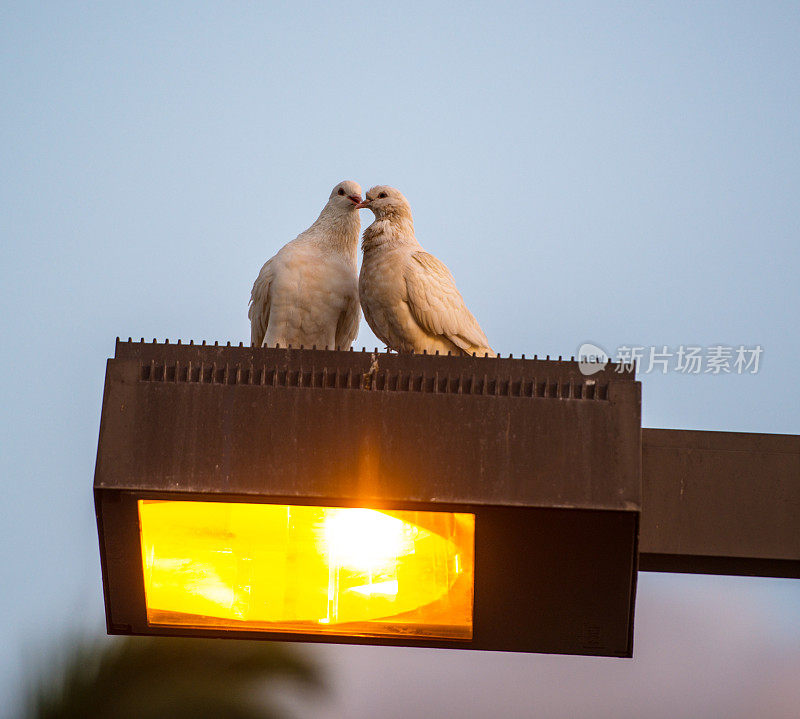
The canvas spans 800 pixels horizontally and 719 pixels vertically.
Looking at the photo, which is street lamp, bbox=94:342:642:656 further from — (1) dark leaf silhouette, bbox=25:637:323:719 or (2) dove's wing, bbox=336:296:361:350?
(1) dark leaf silhouette, bbox=25:637:323:719

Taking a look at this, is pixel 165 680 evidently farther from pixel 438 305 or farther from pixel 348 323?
pixel 438 305

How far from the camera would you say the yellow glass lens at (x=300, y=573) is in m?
2.98

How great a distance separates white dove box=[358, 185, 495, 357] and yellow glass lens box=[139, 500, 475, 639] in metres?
2.23

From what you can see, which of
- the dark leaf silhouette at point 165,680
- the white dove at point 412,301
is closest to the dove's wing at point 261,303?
the white dove at point 412,301

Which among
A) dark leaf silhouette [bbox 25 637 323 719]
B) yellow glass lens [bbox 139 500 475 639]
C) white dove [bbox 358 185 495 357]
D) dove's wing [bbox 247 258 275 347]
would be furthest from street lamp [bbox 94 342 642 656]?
dark leaf silhouette [bbox 25 637 323 719]

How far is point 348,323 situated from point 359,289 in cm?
28

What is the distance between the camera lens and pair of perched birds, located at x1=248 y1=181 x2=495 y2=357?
Result: 520cm

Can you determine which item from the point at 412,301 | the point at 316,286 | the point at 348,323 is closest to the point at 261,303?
the point at 316,286

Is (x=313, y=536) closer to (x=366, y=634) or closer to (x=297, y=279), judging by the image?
(x=366, y=634)

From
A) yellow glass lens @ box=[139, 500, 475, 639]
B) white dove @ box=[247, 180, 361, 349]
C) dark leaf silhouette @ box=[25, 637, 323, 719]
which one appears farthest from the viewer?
dark leaf silhouette @ box=[25, 637, 323, 719]

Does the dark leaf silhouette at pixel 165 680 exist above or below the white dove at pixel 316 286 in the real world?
below

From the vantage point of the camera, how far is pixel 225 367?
2896mm

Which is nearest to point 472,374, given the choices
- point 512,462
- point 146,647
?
point 512,462

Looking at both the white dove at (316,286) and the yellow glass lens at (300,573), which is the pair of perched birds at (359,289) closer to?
the white dove at (316,286)
